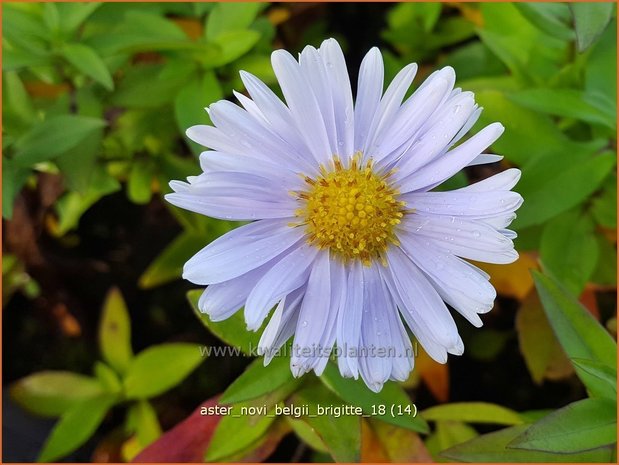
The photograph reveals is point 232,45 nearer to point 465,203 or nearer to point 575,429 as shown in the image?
point 465,203

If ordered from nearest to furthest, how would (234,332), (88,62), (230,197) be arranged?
(230,197) < (234,332) < (88,62)

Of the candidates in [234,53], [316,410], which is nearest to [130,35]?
[234,53]

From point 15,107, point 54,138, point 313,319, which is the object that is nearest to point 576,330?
point 313,319

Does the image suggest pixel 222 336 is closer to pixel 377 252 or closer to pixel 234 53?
pixel 377 252

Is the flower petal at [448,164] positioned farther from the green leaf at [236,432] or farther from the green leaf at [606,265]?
the green leaf at [606,265]

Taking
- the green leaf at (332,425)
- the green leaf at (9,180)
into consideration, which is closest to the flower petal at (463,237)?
the green leaf at (332,425)

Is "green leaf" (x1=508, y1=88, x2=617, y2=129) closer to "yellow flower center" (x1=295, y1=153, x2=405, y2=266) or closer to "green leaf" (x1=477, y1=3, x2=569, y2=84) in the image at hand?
"green leaf" (x1=477, y1=3, x2=569, y2=84)
